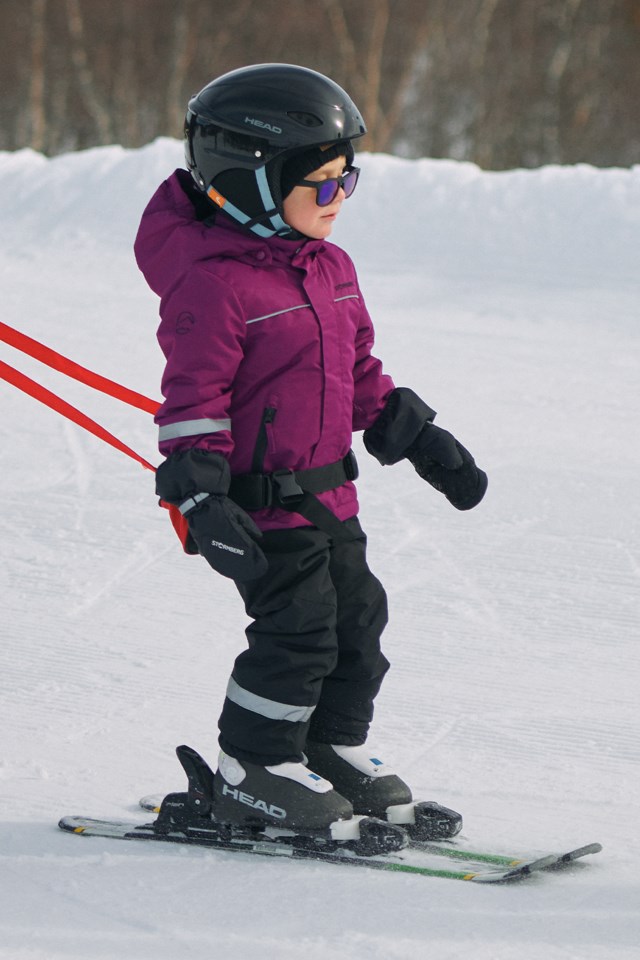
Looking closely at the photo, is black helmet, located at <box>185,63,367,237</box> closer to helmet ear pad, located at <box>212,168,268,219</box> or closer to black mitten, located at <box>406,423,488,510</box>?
helmet ear pad, located at <box>212,168,268,219</box>

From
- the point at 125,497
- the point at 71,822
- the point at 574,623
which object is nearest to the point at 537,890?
the point at 71,822

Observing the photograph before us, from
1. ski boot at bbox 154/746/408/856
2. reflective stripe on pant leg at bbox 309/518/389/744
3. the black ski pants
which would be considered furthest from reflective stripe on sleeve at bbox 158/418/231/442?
ski boot at bbox 154/746/408/856

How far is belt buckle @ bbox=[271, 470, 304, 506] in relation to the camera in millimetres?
2428

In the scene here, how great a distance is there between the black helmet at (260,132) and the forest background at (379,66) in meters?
17.0

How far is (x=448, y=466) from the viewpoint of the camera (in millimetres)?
2682

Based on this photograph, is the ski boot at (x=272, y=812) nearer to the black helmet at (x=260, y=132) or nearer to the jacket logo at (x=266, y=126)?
the black helmet at (x=260, y=132)

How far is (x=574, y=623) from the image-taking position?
3961mm

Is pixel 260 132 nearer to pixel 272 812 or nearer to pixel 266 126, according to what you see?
pixel 266 126

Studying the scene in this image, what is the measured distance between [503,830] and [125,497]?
260cm

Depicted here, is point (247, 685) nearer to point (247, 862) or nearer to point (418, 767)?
point (247, 862)

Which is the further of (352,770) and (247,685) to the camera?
(352,770)

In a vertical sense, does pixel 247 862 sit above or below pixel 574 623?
below

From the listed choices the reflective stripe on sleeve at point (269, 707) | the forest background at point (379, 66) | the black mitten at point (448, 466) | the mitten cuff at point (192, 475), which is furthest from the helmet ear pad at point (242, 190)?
the forest background at point (379, 66)

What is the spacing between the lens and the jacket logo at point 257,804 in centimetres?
252
